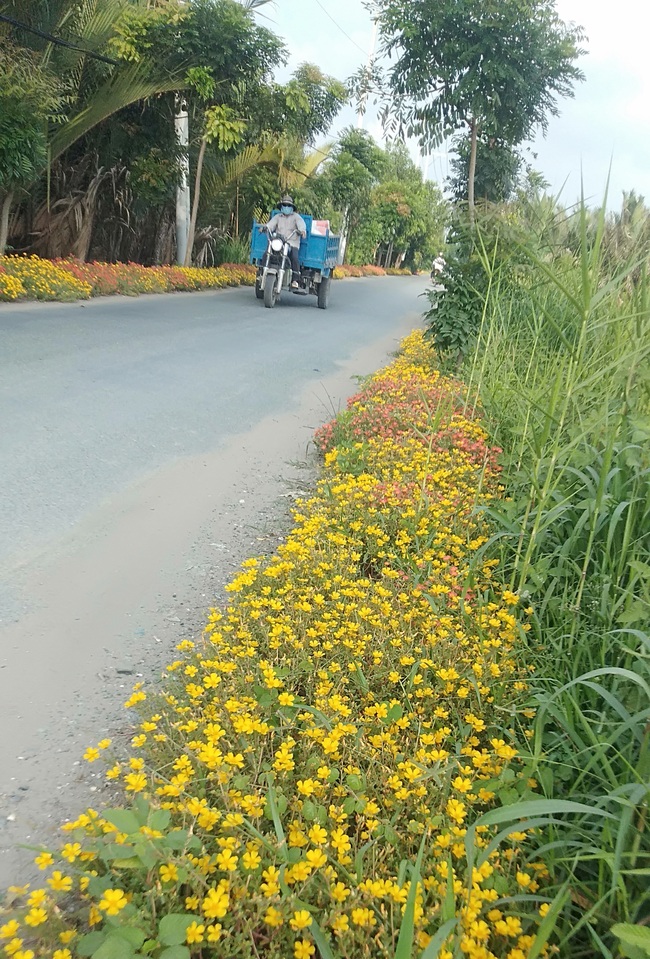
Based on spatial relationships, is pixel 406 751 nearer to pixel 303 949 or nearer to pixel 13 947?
pixel 303 949

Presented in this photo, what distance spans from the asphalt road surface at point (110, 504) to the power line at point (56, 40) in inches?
195

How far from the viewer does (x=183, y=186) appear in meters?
16.2

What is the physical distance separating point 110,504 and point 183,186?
13.9 metres

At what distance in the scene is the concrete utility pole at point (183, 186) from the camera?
1519cm

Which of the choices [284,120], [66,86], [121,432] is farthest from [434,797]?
[284,120]

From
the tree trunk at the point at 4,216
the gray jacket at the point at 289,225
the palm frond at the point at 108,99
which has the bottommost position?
the tree trunk at the point at 4,216

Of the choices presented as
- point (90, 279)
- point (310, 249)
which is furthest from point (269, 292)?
point (90, 279)

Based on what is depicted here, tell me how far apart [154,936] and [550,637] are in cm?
160

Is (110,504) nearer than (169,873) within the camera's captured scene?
No

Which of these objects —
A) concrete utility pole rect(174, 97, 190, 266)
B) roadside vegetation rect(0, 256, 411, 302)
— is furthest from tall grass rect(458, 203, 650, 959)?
concrete utility pole rect(174, 97, 190, 266)

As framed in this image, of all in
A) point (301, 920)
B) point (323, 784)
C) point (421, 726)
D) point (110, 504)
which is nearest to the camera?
point (301, 920)

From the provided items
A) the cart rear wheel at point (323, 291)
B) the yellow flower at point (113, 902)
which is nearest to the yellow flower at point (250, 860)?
the yellow flower at point (113, 902)

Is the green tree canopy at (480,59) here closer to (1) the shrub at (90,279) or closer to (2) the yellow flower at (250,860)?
(1) the shrub at (90,279)

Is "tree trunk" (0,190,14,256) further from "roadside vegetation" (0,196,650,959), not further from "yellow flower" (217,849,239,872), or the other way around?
"yellow flower" (217,849,239,872)
